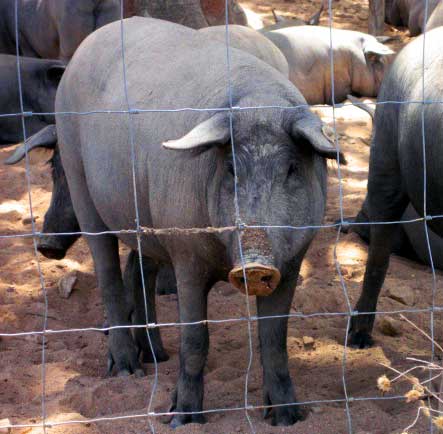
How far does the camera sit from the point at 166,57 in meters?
4.57

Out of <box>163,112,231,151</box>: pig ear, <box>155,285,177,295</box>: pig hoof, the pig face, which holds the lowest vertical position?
<box>155,285,177,295</box>: pig hoof

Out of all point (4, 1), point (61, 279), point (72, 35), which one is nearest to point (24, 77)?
point (72, 35)

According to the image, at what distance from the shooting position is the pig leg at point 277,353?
4.12 m

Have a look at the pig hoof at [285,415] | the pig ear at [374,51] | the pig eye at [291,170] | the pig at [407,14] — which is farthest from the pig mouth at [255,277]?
the pig at [407,14]

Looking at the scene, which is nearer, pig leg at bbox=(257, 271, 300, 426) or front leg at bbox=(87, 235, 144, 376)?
pig leg at bbox=(257, 271, 300, 426)

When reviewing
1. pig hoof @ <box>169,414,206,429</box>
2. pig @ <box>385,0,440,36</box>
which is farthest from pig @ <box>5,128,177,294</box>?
pig @ <box>385,0,440,36</box>

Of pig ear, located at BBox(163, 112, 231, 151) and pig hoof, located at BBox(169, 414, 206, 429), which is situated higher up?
pig ear, located at BBox(163, 112, 231, 151)

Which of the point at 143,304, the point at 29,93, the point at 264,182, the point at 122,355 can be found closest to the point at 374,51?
the point at 29,93

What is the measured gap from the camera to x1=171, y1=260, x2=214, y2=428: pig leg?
4094mm

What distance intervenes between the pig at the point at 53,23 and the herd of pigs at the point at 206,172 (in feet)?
15.6

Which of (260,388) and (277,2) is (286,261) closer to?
(260,388)

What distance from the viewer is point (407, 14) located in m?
13.1

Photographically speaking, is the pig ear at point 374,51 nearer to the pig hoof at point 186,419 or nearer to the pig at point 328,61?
the pig at point 328,61

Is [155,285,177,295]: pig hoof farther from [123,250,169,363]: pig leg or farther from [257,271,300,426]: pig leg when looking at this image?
[257,271,300,426]: pig leg
